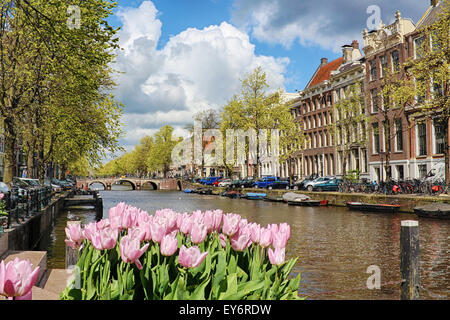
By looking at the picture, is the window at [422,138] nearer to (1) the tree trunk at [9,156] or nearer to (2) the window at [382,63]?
(2) the window at [382,63]

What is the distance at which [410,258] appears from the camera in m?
4.47

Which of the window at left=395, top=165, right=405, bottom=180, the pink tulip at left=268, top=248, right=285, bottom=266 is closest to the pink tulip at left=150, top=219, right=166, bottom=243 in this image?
the pink tulip at left=268, top=248, right=285, bottom=266

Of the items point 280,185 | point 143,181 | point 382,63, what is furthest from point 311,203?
point 143,181

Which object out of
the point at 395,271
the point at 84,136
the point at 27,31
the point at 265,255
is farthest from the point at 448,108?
the point at 265,255

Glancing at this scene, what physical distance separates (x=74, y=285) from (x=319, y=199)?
35966 millimetres

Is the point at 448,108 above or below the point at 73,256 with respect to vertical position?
Answer: above

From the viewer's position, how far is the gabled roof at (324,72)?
60.3m

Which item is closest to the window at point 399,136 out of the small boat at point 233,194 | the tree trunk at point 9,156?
Result: the small boat at point 233,194

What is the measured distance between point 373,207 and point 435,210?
6135 mm

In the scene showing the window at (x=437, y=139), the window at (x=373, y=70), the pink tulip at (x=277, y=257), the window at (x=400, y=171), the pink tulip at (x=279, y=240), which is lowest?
the pink tulip at (x=277, y=257)

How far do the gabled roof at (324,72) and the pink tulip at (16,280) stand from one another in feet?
197

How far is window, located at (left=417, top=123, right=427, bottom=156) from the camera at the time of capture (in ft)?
124

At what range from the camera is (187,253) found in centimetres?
259
